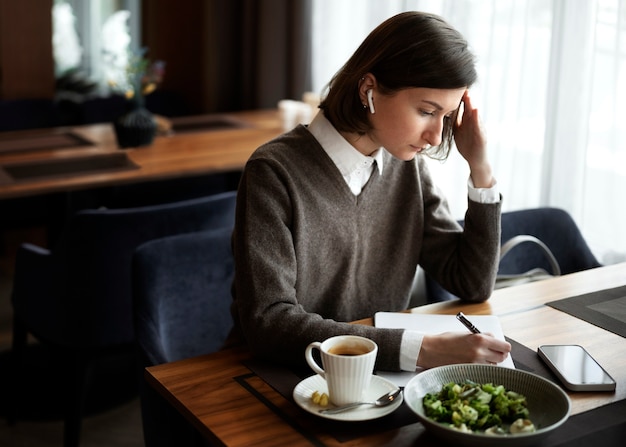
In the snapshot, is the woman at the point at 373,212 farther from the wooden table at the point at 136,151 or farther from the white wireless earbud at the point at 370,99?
the wooden table at the point at 136,151

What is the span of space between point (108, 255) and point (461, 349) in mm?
1252

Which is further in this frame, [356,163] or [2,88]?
[2,88]

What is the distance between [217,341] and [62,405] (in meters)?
0.99

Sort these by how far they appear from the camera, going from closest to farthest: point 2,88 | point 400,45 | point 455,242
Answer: point 400,45 < point 455,242 < point 2,88

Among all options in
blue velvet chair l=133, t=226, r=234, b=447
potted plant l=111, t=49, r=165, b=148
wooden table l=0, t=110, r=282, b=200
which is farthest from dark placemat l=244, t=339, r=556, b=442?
potted plant l=111, t=49, r=165, b=148

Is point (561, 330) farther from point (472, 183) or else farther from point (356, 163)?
point (356, 163)

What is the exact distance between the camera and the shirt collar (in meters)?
1.82

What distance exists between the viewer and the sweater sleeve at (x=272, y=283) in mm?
1587

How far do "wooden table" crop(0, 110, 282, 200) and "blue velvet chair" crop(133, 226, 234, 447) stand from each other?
986 millimetres

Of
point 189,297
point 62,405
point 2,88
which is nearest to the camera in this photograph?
point 189,297

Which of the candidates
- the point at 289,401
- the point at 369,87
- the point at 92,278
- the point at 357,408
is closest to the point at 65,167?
the point at 92,278

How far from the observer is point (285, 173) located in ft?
5.72

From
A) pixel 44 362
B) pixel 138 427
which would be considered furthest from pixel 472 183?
pixel 44 362

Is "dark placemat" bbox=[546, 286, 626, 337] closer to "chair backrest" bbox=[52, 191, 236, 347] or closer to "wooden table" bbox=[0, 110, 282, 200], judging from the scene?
"chair backrest" bbox=[52, 191, 236, 347]
